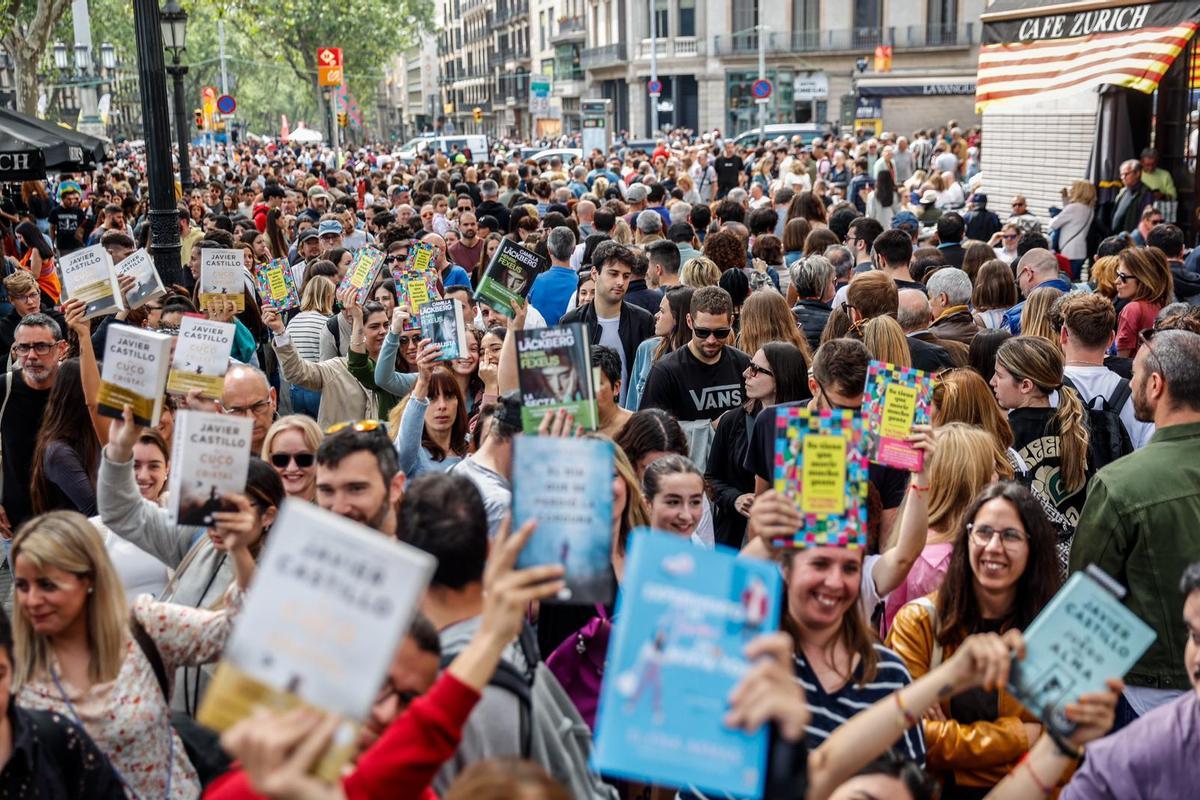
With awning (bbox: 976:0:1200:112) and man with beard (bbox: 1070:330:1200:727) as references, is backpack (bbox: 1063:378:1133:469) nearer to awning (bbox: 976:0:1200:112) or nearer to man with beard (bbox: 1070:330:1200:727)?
man with beard (bbox: 1070:330:1200:727)

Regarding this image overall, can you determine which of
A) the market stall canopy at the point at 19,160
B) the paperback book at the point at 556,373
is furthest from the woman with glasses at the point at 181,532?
the market stall canopy at the point at 19,160

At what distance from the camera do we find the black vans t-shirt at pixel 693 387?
677 cm

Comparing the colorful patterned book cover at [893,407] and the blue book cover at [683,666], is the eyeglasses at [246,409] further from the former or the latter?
the blue book cover at [683,666]

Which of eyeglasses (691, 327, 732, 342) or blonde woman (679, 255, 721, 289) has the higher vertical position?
blonde woman (679, 255, 721, 289)

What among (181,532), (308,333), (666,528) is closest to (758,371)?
(666,528)

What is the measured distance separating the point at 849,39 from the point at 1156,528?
58.7m

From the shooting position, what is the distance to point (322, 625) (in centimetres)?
217

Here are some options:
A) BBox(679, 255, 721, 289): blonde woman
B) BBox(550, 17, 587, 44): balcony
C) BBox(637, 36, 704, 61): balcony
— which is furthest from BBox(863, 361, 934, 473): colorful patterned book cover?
BBox(550, 17, 587, 44): balcony

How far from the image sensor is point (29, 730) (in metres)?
3.03

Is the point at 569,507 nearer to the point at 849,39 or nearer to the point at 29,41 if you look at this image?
the point at 29,41

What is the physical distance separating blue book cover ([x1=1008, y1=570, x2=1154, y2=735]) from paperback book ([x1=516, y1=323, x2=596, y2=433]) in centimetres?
199

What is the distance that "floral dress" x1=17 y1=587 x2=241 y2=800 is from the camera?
11.2 ft

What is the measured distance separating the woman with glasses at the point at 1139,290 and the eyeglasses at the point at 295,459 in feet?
16.9

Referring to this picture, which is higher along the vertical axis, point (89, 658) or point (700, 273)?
point (700, 273)
